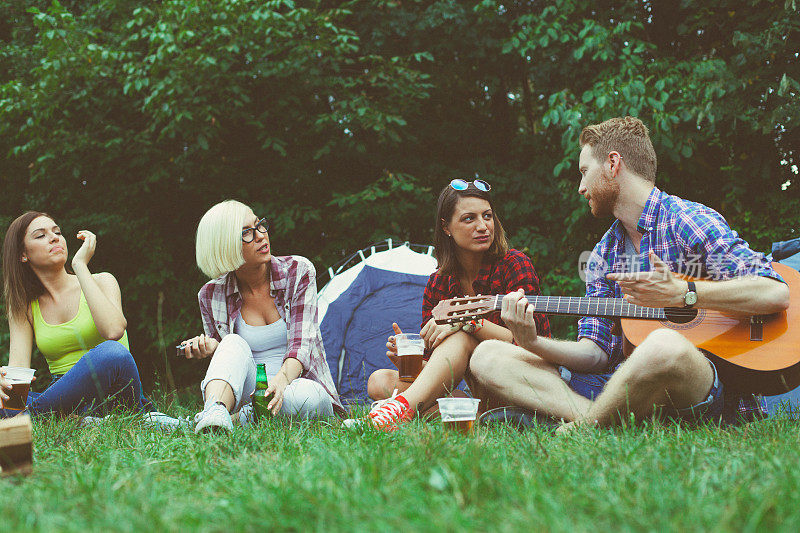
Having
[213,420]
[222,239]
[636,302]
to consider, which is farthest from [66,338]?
[636,302]

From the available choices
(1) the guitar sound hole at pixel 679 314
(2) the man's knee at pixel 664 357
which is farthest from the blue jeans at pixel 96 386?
(1) the guitar sound hole at pixel 679 314

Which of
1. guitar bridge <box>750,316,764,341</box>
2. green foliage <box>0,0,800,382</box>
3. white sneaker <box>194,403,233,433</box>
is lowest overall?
white sneaker <box>194,403,233,433</box>

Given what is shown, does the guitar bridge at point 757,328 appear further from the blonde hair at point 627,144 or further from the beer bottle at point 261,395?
A: the beer bottle at point 261,395

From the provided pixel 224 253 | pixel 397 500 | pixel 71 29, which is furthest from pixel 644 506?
pixel 71 29

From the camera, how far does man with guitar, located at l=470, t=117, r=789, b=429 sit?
94.4 inches

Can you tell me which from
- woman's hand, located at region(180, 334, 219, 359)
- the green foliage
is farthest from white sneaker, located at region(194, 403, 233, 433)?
the green foliage

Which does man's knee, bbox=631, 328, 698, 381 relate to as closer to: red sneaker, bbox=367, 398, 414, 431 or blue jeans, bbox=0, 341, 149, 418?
red sneaker, bbox=367, 398, 414, 431

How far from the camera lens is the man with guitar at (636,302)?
94.4 inches

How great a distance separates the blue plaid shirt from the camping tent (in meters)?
2.20

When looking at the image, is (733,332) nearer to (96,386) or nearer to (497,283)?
(497,283)

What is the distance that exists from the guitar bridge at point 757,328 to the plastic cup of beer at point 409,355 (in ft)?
4.53

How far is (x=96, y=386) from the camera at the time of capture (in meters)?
3.29

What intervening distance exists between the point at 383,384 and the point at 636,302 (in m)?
1.67

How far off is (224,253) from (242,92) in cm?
348
